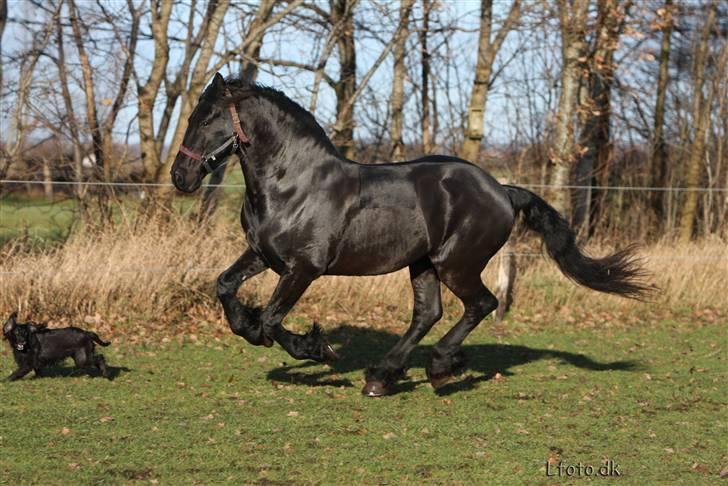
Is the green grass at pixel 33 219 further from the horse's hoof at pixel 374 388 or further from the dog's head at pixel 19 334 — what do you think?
the horse's hoof at pixel 374 388

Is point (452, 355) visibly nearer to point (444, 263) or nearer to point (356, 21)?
point (444, 263)

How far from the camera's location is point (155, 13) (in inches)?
537

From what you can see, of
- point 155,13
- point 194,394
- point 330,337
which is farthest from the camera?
point 155,13

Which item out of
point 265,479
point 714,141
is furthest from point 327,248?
point 714,141

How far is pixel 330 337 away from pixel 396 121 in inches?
397

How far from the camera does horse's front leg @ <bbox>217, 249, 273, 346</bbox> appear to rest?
6.64m

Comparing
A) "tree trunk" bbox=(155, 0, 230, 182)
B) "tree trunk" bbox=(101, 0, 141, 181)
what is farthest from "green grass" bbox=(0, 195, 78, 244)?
"tree trunk" bbox=(155, 0, 230, 182)

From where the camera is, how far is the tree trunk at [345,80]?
15.6 meters

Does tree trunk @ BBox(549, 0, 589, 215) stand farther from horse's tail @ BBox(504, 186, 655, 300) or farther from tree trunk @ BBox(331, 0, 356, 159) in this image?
horse's tail @ BBox(504, 186, 655, 300)

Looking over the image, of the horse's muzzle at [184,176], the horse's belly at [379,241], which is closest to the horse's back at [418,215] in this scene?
the horse's belly at [379,241]

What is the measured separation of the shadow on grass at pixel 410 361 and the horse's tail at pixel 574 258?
1.11 meters

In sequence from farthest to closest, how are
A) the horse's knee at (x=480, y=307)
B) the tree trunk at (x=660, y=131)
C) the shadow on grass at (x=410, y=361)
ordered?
the tree trunk at (x=660, y=131), the shadow on grass at (x=410, y=361), the horse's knee at (x=480, y=307)

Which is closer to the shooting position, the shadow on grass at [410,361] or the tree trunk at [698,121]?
the shadow on grass at [410,361]

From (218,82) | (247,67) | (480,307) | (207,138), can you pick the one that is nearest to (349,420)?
(480,307)
